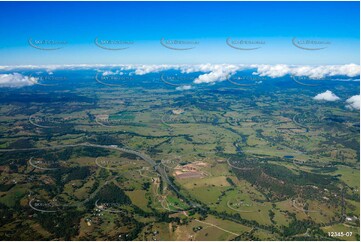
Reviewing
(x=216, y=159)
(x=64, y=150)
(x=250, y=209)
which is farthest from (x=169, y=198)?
(x=64, y=150)

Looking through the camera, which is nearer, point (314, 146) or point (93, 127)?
point (314, 146)

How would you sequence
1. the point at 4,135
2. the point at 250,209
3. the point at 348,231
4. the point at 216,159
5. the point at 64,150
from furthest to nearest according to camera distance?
the point at 4,135
the point at 64,150
the point at 216,159
the point at 250,209
the point at 348,231

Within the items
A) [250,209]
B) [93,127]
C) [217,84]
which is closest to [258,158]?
[250,209]

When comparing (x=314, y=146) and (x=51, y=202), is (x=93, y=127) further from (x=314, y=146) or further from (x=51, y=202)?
(x=314, y=146)

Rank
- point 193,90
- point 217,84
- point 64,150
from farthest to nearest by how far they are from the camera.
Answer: point 217,84
point 193,90
point 64,150

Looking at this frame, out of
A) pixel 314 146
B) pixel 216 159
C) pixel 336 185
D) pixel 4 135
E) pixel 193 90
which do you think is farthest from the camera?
pixel 193 90

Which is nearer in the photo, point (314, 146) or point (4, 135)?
point (314, 146)

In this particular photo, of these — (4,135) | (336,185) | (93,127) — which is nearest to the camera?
(336,185)

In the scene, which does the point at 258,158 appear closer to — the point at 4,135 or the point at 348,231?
the point at 348,231

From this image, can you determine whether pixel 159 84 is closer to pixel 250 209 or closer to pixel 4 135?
pixel 4 135
